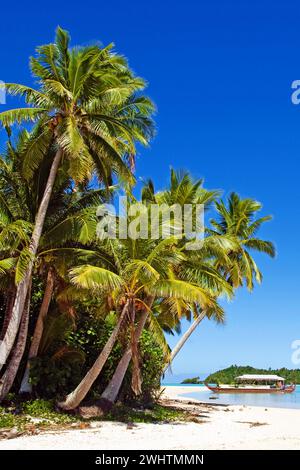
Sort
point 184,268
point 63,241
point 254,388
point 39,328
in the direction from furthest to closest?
point 254,388, point 184,268, point 39,328, point 63,241

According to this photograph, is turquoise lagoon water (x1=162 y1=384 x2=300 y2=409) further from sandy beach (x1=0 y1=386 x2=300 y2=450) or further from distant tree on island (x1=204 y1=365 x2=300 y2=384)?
distant tree on island (x1=204 y1=365 x2=300 y2=384)

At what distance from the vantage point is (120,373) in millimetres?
16453

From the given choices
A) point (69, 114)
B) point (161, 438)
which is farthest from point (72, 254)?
point (161, 438)

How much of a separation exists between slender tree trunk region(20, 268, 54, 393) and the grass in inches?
20.0

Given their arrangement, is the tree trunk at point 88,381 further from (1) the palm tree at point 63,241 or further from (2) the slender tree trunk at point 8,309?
(2) the slender tree trunk at point 8,309

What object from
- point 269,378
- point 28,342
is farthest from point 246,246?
point 269,378

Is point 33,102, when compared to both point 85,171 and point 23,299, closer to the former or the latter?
point 85,171

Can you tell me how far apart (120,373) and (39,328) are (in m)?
3.01

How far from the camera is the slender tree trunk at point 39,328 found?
601 inches

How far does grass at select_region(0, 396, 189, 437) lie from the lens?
12.9m

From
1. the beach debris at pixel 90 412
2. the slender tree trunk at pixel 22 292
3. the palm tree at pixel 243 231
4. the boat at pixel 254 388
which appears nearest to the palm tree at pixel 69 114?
the slender tree trunk at pixel 22 292

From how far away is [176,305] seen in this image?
15.7 m

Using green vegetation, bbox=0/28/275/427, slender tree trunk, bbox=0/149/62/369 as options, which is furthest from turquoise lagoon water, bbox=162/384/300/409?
slender tree trunk, bbox=0/149/62/369

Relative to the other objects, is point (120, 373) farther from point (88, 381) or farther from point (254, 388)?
point (254, 388)
